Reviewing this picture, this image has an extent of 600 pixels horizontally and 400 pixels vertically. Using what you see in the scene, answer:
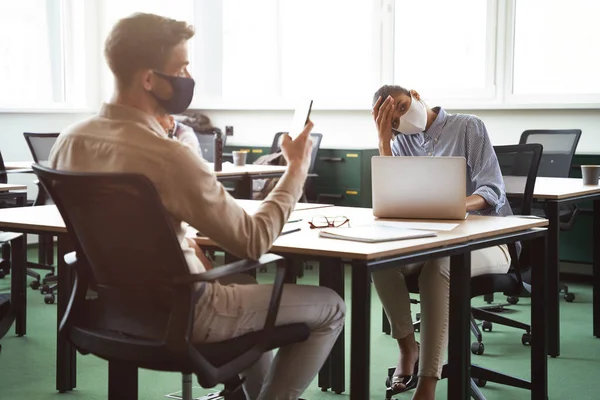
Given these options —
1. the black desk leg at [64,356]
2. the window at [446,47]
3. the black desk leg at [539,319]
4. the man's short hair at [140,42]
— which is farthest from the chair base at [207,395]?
the window at [446,47]

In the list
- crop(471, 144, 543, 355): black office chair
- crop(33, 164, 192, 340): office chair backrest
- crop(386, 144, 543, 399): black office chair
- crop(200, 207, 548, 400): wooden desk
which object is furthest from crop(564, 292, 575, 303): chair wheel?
crop(33, 164, 192, 340): office chair backrest

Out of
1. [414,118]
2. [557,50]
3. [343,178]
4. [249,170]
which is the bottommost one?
[343,178]

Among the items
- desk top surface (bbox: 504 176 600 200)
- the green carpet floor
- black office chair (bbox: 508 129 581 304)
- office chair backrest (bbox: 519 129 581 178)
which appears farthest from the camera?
office chair backrest (bbox: 519 129 581 178)

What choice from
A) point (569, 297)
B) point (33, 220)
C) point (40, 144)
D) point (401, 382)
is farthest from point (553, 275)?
point (40, 144)

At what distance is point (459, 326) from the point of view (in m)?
2.64

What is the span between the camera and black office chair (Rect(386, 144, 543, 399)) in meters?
3.14

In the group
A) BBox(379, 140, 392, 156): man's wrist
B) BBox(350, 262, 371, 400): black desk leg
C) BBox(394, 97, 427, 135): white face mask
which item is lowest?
BBox(350, 262, 371, 400): black desk leg

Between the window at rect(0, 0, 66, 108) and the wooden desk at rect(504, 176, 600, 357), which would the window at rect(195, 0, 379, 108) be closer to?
the window at rect(0, 0, 66, 108)

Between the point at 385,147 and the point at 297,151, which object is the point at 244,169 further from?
the point at 297,151

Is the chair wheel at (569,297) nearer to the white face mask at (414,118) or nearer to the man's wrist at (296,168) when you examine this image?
the white face mask at (414,118)

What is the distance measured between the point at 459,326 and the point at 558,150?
10.6 ft

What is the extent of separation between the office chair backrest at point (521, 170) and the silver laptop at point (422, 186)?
2.88 ft

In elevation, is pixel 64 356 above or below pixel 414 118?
below

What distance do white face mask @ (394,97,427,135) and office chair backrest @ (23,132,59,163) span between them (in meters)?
3.54
